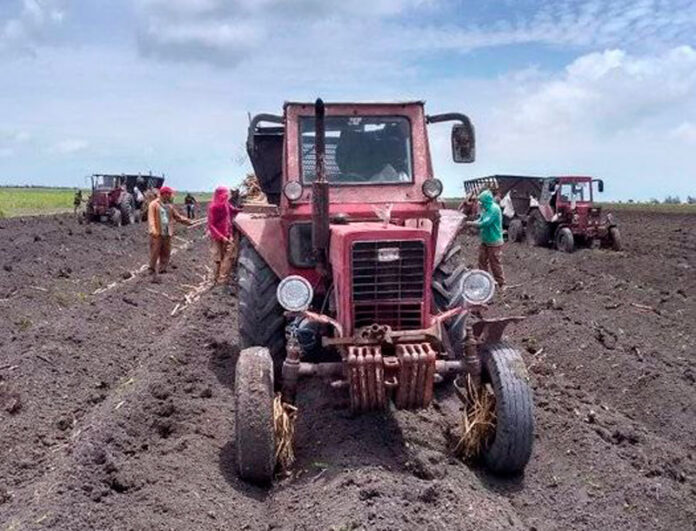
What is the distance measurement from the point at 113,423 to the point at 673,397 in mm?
4915

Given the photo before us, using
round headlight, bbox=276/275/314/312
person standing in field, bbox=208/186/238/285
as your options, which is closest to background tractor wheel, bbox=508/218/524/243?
person standing in field, bbox=208/186/238/285

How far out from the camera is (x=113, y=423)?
6258 millimetres

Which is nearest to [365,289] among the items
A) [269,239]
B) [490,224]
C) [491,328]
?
[491,328]

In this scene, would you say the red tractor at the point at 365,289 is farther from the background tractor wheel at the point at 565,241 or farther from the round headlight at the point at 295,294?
the background tractor wheel at the point at 565,241

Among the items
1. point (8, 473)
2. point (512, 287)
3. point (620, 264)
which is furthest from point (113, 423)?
point (620, 264)

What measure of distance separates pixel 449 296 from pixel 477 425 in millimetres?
1396

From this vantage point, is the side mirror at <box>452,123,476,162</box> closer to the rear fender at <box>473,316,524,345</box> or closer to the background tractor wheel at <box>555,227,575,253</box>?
the rear fender at <box>473,316,524,345</box>

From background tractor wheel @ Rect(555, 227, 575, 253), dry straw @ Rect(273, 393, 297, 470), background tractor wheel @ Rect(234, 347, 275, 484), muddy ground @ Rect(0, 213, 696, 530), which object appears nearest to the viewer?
muddy ground @ Rect(0, 213, 696, 530)

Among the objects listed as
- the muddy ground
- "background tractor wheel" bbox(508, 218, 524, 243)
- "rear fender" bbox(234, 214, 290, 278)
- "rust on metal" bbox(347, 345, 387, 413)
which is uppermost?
"rear fender" bbox(234, 214, 290, 278)

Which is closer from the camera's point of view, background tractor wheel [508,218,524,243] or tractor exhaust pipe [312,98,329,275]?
tractor exhaust pipe [312,98,329,275]

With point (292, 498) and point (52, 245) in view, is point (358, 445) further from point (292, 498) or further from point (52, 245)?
point (52, 245)

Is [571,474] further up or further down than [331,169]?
further down

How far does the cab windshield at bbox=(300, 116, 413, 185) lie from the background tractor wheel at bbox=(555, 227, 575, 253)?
14.4 metres

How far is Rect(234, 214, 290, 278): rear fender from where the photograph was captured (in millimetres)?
6926
